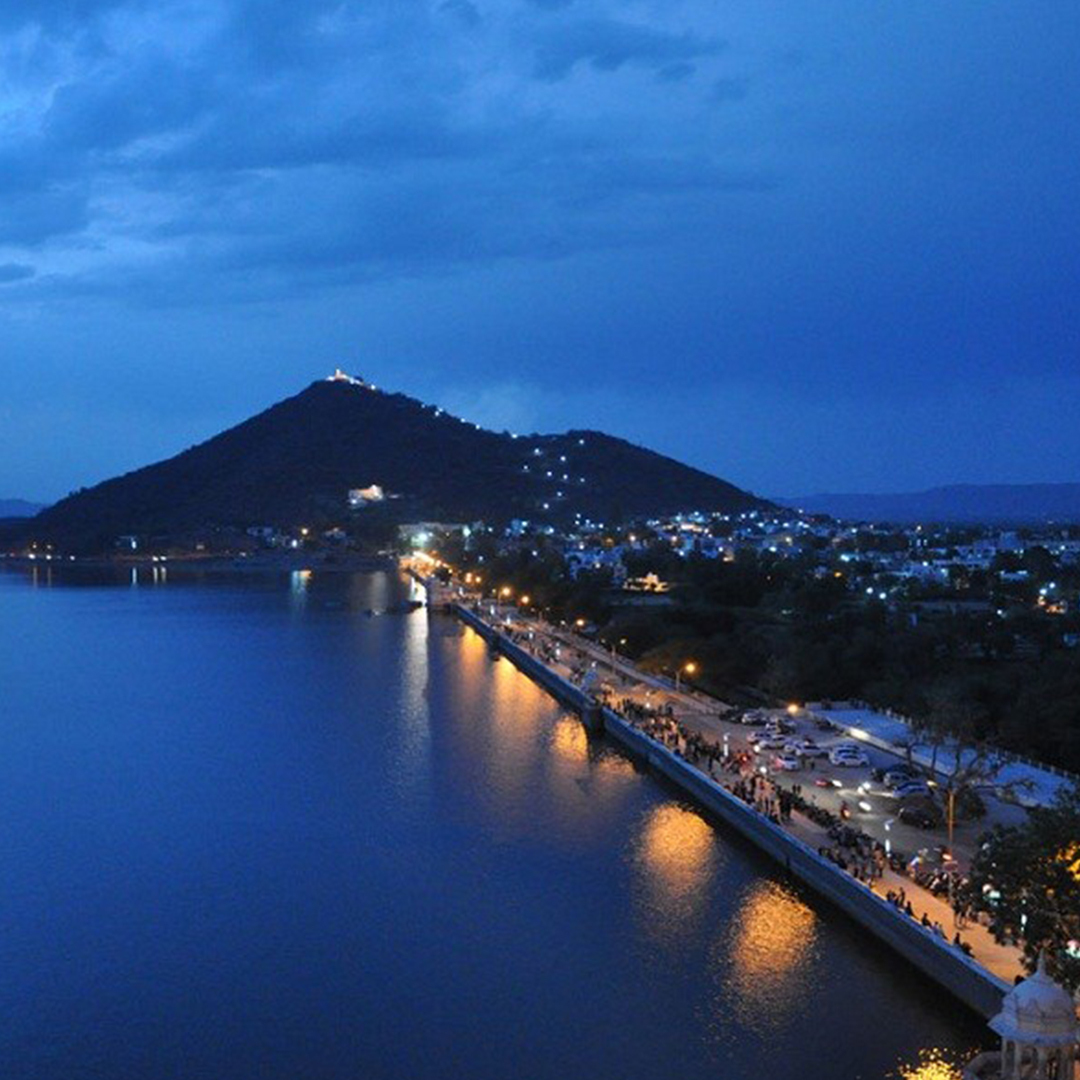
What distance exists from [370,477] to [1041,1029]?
128315 mm

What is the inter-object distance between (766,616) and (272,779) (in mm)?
19714

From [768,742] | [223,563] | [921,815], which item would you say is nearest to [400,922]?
[921,815]

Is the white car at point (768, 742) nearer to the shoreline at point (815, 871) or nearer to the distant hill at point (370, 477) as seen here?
the shoreline at point (815, 871)

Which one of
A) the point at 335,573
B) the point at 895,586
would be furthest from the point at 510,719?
the point at 335,573

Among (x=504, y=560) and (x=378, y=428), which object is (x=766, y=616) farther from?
(x=378, y=428)

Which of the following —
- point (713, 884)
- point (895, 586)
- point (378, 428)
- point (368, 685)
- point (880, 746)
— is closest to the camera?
point (713, 884)

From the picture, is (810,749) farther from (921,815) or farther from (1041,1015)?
(1041,1015)

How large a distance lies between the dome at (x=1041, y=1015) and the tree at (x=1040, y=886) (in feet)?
3.68

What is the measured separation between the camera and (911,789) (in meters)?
18.1

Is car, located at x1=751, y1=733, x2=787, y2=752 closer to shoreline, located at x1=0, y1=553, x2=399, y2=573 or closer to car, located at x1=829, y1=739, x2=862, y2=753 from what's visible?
car, located at x1=829, y1=739, x2=862, y2=753

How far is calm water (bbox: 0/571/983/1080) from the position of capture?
483 inches

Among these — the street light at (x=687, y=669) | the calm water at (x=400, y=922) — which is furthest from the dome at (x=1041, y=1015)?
the street light at (x=687, y=669)

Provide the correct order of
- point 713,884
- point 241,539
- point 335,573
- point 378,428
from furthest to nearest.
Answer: point 378,428 → point 241,539 → point 335,573 → point 713,884

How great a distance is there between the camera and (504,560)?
68.7 m
